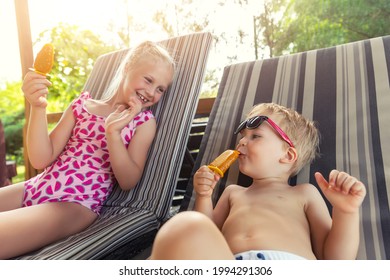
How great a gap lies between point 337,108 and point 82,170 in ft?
3.58

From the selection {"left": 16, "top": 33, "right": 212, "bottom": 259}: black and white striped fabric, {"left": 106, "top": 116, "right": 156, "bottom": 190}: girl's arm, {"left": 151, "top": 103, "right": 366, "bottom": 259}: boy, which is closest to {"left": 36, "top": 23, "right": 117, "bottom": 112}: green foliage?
{"left": 16, "top": 33, "right": 212, "bottom": 259}: black and white striped fabric

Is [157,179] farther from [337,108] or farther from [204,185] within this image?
[337,108]

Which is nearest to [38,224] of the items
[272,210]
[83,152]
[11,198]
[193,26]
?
[11,198]

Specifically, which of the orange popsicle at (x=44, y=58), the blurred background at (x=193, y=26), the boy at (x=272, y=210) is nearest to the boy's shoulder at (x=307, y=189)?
A: the boy at (x=272, y=210)

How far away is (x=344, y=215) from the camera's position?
1.08 metres

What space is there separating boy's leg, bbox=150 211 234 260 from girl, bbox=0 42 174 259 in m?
0.67

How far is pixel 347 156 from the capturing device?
4.49ft

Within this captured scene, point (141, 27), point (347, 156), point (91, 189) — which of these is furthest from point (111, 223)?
point (141, 27)

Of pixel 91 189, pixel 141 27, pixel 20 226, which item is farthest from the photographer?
pixel 141 27

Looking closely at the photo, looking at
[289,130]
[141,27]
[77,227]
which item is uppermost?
[141,27]
